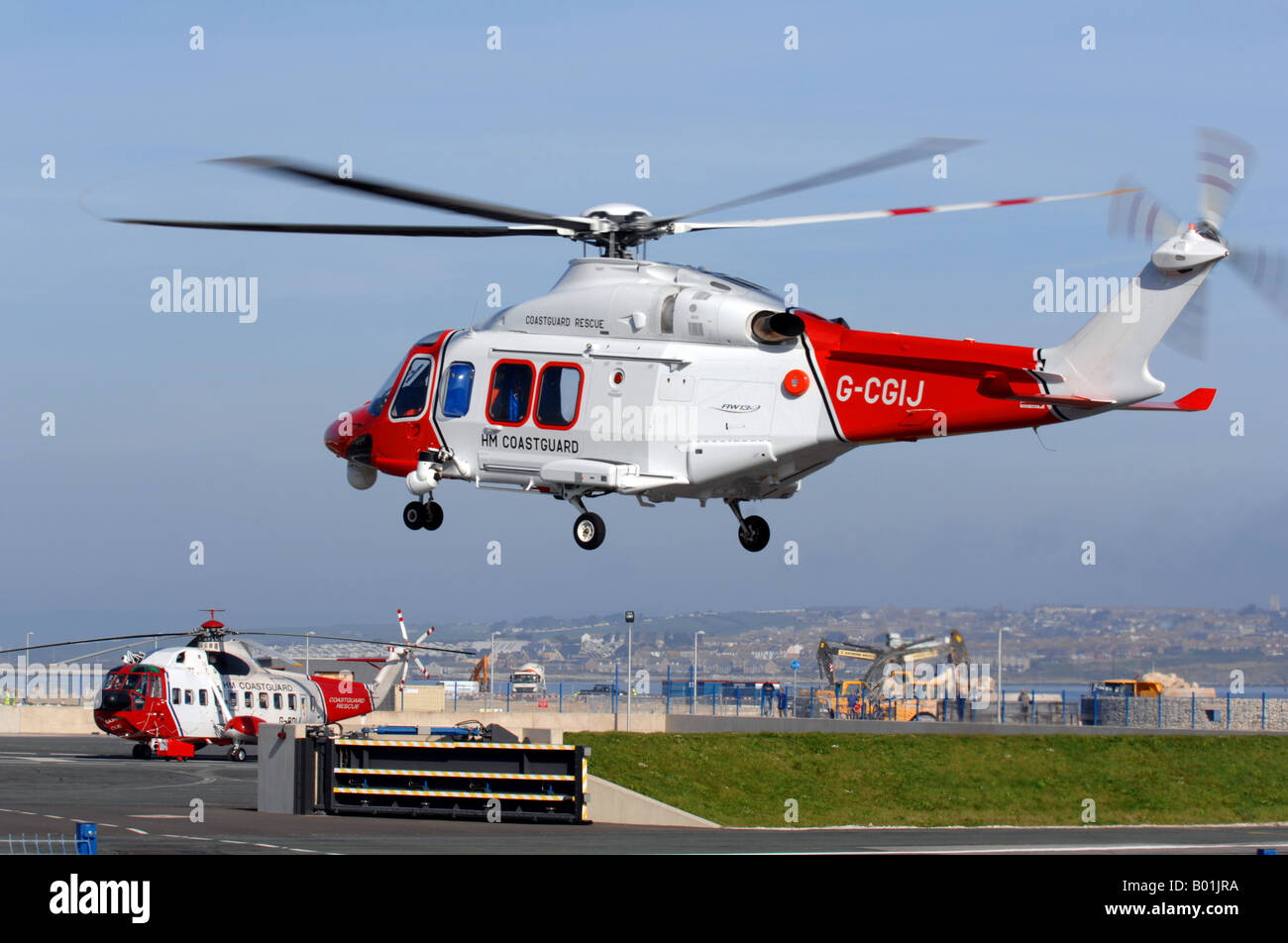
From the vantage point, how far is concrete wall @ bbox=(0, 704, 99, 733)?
65.8m

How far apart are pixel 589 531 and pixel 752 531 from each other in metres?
2.69

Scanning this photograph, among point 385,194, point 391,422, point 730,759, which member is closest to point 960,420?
point 385,194

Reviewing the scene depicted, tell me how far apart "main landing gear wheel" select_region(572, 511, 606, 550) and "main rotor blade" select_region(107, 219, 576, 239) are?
4.65 metres

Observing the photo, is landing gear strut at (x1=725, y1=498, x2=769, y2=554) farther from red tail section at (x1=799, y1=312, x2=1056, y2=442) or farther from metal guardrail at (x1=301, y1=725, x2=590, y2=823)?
metal guardrail at (x1=301, y1=725, x2=590, y2=823)

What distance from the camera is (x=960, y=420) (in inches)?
907

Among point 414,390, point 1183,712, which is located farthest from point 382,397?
point 1183,712

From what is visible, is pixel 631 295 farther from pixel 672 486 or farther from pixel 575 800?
pixel 575 800

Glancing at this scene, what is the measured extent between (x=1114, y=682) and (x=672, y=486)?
48.9 m

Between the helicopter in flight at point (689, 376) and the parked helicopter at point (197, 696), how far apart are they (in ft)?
59.3

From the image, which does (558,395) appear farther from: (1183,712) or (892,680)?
(892,680)

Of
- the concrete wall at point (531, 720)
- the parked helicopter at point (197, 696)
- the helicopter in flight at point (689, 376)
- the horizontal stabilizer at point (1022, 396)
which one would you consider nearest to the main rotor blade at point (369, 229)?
the helicopter in flight at point (689, 376)

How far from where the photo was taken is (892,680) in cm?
6688
